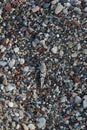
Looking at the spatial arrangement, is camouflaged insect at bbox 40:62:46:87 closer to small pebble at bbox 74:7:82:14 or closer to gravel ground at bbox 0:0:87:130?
gravel ground at bbox 0:0:87:130

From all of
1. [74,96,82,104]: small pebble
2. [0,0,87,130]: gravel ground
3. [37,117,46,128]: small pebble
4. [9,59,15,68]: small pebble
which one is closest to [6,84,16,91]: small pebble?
[0,0,87,130]: gravel ground

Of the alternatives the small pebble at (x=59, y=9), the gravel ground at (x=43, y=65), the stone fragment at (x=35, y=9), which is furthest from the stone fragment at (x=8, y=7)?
the small pebble at (x=59, y=9)

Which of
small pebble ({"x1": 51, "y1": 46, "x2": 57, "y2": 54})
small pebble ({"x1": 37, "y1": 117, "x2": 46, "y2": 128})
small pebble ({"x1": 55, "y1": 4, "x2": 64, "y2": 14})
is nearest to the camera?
small pebble ({"x1": 37, "y1": 117, "x2": 46, "y2": 128})

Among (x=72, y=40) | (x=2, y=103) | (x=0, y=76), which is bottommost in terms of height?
(x=2, y=103)

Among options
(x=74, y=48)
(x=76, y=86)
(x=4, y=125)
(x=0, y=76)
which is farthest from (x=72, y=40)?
(x=4, y=125)

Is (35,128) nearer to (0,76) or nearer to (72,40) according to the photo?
(0,76)

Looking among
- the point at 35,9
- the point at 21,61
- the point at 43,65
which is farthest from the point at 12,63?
the point at 35,9

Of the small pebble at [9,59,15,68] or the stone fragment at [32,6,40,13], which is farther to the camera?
the stone fragment at [32,6,40,13]

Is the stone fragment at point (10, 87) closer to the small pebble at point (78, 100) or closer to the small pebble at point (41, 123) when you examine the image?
the small pebble at point (41, 123)
